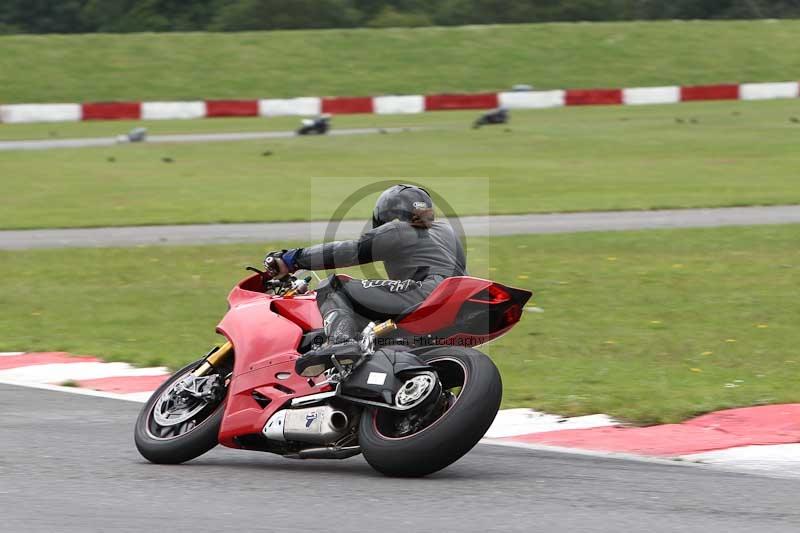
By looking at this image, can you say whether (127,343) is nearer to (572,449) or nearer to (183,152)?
(572,449)

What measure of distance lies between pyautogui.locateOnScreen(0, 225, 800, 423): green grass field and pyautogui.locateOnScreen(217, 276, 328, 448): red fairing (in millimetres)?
1075

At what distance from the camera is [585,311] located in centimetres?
1152

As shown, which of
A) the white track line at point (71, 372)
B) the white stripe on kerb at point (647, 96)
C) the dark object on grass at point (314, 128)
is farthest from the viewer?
the white stripe on kerb at point (647, 96)

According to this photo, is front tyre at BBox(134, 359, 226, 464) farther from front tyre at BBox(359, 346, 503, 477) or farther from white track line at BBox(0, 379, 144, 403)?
white track line at BBox(0, 379, 144, 403)

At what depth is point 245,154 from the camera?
90.1 feet

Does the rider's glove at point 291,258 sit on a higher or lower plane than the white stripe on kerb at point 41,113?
higher

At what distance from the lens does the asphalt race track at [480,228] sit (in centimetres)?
1662

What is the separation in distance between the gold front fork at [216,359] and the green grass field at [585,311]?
1349 millimetres

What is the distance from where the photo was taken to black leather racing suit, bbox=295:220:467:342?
6.39 m

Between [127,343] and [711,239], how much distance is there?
7951 mm

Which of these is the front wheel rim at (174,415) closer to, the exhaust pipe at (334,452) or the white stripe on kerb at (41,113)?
the exhaust pipe at (334,452)

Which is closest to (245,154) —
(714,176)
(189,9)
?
(714,176)

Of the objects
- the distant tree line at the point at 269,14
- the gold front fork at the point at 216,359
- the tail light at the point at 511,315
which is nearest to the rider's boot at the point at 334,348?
the gold front fork at the point at 216,359

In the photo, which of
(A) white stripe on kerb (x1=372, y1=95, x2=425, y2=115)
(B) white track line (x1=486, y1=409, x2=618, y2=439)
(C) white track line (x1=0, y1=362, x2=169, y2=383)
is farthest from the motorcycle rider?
(A) white stripe on kerb (x1=372, y1=95, x2=425, y2=115)
